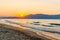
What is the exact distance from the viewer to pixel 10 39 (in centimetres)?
1877

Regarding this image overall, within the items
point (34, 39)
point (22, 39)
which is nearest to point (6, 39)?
point (22, 39)

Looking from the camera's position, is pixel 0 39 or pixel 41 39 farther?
pixel 41 39

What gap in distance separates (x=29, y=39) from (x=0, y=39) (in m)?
3.16

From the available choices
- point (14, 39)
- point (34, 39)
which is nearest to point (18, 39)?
point (14, 39)

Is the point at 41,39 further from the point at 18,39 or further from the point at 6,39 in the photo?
Answer: the point at 6,39

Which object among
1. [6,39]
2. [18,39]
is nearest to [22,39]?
[18,39]

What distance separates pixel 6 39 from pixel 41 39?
3807 millimetres

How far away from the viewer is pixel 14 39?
18922 mm

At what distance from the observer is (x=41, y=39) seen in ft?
64.3

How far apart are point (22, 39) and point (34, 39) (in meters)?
1.30

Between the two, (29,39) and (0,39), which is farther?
(29,39)

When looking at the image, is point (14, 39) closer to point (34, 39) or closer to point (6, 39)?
point (6, 39)

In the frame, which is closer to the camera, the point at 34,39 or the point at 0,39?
the point at 0,39

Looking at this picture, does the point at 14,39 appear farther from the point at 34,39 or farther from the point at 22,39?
the point at 34,39
